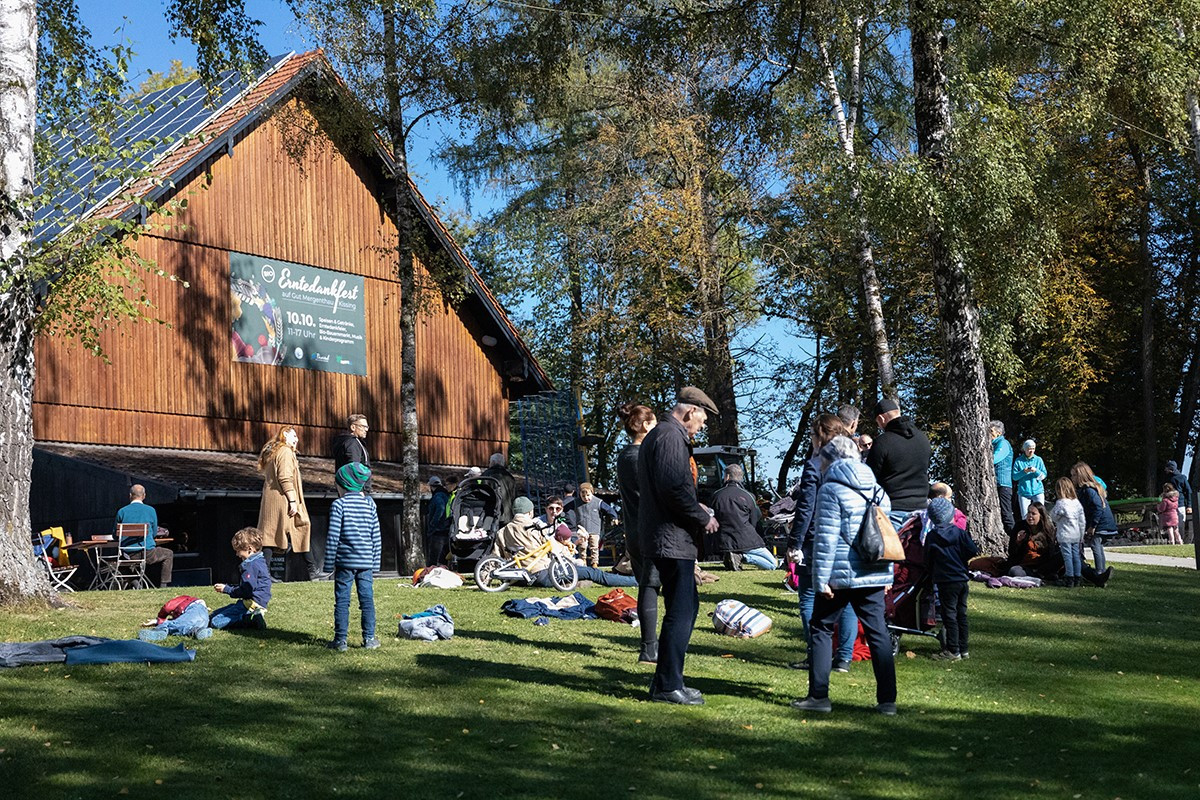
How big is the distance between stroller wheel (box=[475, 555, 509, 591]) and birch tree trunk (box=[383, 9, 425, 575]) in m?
6.20

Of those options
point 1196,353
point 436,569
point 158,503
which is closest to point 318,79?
point 158,503

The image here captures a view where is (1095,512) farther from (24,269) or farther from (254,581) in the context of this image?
(24,269)

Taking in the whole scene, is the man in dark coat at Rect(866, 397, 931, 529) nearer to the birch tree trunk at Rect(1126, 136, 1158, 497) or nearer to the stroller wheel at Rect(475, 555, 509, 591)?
the stroller wheel at Rect(475, 555, 509, 591)

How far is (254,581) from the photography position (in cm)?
1255

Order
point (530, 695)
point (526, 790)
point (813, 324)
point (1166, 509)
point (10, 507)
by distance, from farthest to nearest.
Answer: point (813, 324)
point (1166, 509)
point (10, 507)
point (530, 695)
point (526, 790)

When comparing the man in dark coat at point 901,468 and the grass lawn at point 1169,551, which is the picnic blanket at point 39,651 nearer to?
the man in dark coat at point 901,468

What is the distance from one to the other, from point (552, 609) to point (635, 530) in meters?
3.18

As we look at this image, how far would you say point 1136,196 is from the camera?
127 ft

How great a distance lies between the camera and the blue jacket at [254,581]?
41.2 feet

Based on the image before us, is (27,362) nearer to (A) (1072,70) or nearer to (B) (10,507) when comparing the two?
(B) (10,507)

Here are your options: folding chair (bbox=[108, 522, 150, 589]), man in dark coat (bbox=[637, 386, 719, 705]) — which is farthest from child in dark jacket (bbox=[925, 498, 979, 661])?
folding chair (bbox=[108, 522, 150, 589])

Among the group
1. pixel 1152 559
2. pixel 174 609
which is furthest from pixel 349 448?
pixel 1152 559

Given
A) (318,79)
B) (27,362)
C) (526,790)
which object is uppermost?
(318,79)

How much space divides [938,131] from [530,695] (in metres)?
12.4
